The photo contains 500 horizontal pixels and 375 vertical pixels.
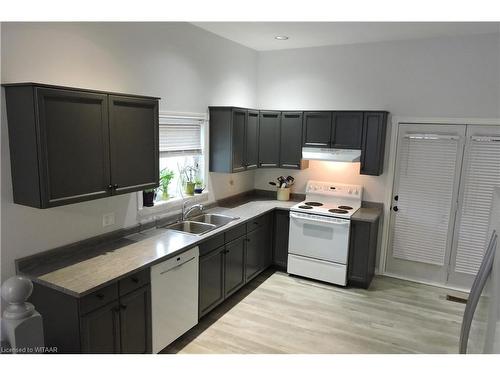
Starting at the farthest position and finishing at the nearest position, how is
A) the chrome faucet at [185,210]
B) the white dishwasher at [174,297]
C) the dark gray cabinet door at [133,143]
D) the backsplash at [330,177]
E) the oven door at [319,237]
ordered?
the backsplash at [330,177] → the oven door at [319,237] → the chrome faucet at [185,210] → the white dishwasher at [174,297] → the dark gray cabinet door at [133,143]

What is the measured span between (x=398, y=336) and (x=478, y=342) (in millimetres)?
1522

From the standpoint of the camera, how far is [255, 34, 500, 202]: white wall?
4051 millimetres

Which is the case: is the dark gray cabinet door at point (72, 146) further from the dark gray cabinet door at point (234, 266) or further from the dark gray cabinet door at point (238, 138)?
the dark gray cabinet door at point (238, 138)

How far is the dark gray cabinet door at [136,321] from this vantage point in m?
2.56

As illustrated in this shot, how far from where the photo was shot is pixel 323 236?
4371 mm

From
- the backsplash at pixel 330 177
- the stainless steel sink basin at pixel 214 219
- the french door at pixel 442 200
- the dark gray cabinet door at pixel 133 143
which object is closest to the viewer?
the dark gray cabinet door at pixel 133 143

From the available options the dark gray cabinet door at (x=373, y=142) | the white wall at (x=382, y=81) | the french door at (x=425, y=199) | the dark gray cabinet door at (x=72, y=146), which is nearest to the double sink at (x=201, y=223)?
the dark gray cabinet door at (x=72, y=146)

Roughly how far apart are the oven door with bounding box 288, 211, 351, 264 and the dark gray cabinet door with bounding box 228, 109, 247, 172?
891 millimetres

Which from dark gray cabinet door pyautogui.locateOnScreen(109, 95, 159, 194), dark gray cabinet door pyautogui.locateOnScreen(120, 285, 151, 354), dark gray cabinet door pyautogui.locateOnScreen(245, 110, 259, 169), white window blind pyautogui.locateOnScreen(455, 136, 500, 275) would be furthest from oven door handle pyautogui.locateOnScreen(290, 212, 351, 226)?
dark gray cabinet door pyautogui.locateOnScreen(120, 285, 151, 354)

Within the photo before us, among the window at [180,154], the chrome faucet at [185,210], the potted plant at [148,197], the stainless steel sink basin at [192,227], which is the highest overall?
the window at [180,154]

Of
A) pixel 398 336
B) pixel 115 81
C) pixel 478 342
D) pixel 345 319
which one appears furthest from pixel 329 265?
pixel 115 81

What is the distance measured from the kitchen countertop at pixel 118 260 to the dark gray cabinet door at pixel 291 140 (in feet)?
4.11

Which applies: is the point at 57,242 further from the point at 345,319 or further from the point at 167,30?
the point at 345,319

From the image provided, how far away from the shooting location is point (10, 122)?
7.63 ft
